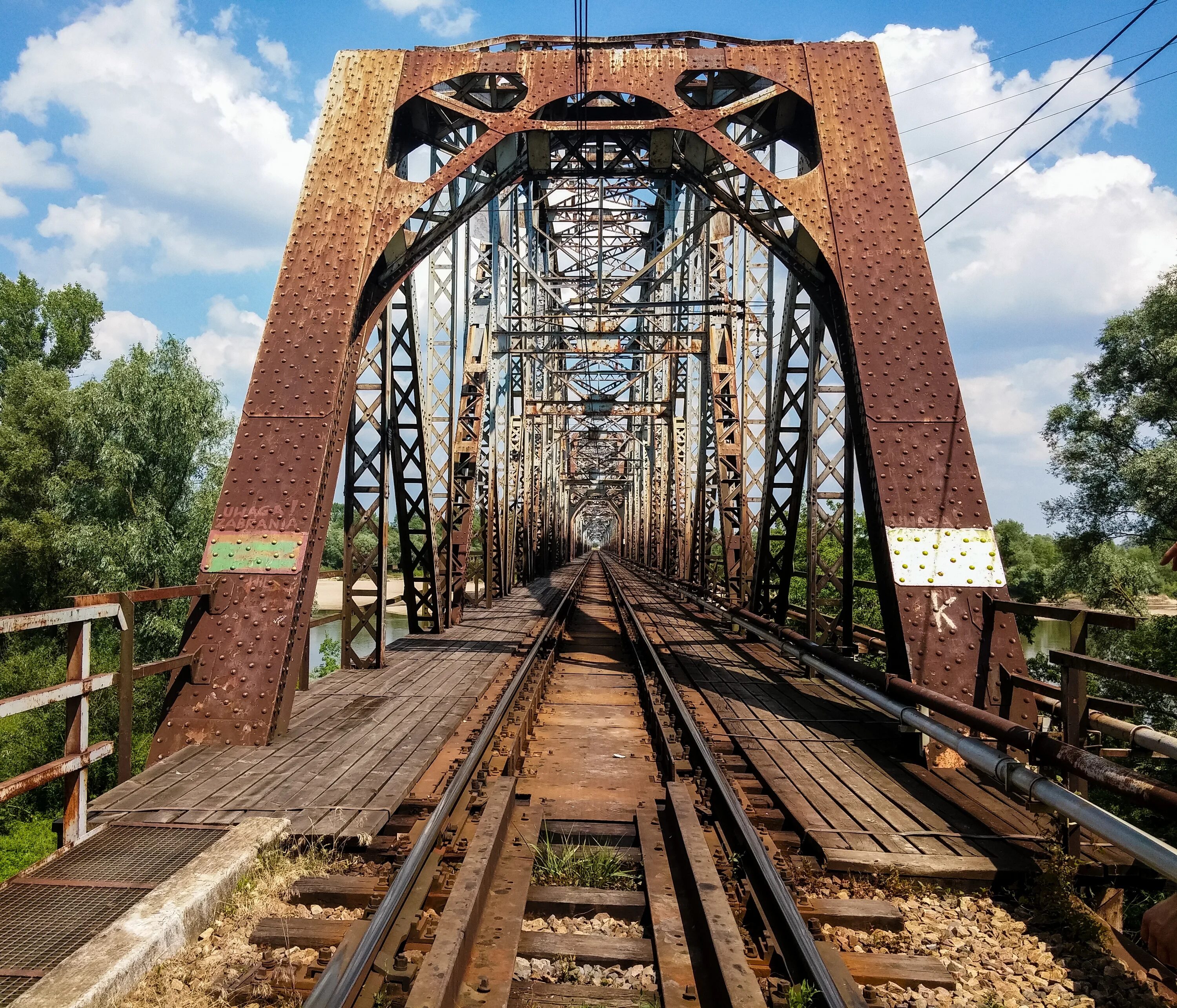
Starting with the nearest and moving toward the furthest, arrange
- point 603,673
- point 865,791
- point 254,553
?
point 865,791 → point 254,553 → point 603,673

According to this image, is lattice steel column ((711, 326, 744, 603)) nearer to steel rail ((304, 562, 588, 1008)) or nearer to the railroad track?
the railroad track

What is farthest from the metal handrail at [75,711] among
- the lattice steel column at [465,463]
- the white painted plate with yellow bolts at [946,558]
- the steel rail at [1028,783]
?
the lattice steel column at [465,463]

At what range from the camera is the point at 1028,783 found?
3832 mm

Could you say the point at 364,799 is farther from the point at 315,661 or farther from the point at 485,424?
the point at 315,661

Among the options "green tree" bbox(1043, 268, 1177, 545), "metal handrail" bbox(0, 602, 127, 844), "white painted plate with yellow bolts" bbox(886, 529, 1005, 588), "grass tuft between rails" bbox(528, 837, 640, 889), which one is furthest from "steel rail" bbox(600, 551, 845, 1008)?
"green tree" bbox(1043, 268, 1177, 545)

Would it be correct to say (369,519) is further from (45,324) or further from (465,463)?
(45,324)

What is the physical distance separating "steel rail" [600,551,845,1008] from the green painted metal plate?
338 centimetres

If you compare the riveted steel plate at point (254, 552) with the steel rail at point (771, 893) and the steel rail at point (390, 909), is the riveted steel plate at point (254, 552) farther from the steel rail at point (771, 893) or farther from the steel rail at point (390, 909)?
the steel rail at point (771, 893)

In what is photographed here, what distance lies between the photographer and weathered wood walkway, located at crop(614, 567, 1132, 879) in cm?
380

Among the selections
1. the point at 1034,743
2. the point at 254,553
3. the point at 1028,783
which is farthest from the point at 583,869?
the point at 254,553

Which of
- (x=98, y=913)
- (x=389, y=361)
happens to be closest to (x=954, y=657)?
(x=98, y=913)

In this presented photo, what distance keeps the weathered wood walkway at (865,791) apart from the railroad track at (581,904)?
459mm

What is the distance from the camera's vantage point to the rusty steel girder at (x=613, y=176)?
231 inches

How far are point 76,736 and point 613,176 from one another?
7.12m
